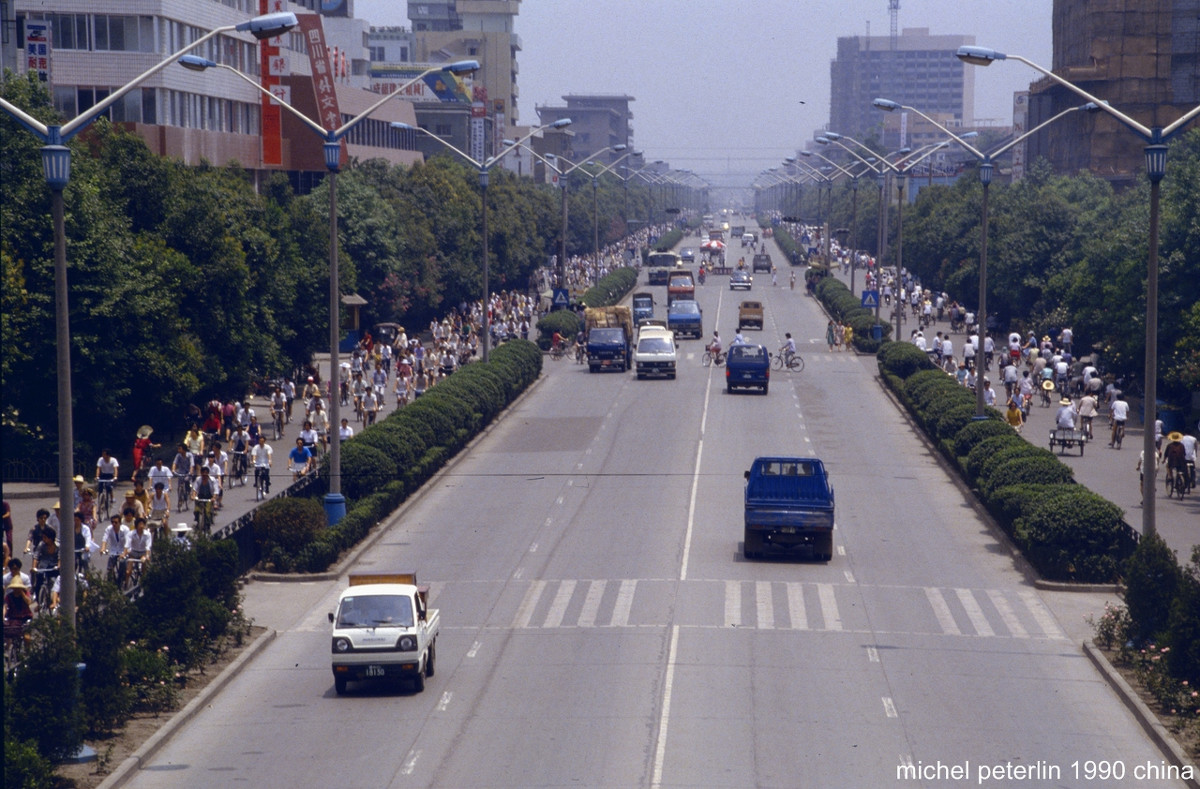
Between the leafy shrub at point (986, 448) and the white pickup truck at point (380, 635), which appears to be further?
the leafy shrub at point (986, 448)

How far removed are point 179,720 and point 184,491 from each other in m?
17.7

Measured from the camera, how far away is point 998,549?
33.6 metres

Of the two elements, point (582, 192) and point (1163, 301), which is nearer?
point (1163, 301)

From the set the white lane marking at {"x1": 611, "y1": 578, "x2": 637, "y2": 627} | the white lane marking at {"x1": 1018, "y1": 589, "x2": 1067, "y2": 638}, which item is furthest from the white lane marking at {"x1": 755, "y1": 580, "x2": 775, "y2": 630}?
the white lane marking at {"x1": 1018, "y1": 589, "x2": 1067, "y2": 638}

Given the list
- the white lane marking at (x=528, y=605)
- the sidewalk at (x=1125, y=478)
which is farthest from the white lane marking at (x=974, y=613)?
the white lane marking at (x=528, y=605)

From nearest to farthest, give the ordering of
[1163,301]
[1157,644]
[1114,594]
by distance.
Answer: [1157,644] < [1114,594] < [1163,301]

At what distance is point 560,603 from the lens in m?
28.0

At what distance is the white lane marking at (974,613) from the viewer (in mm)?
26297

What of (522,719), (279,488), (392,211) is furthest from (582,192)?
(522,719)

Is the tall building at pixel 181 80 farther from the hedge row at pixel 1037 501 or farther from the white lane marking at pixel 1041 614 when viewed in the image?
the white lane marking at pixel 1041 614

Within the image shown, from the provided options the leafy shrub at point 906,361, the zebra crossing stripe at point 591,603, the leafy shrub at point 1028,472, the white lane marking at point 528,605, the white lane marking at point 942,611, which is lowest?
the white lane marking at point 942,611

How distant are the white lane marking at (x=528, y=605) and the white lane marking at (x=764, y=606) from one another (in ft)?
13.1

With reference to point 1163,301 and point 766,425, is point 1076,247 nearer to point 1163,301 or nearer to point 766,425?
point 1163,301

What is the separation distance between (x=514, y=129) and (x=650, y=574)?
561 feet
